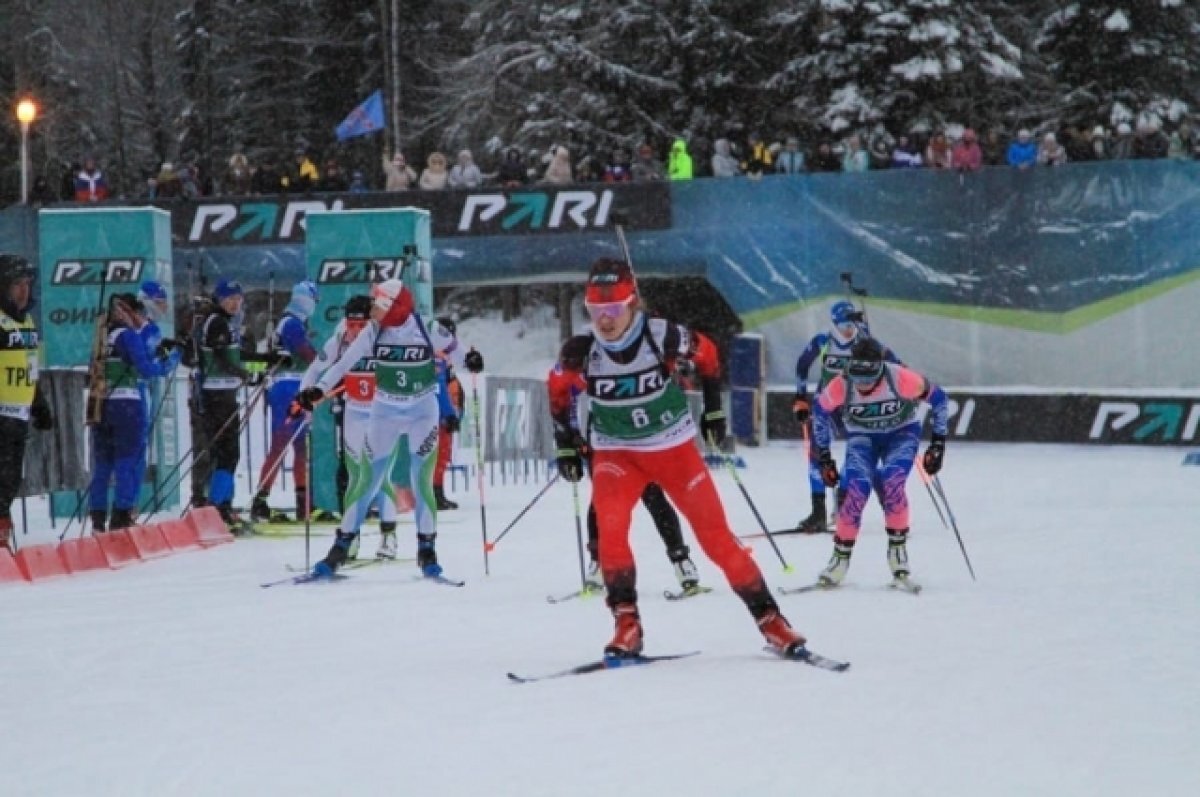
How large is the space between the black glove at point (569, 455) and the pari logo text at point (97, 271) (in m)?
9.27

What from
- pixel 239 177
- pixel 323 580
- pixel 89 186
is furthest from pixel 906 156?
pixel 323 580

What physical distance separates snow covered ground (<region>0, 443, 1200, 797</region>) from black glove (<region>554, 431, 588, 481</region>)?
85 centimetres

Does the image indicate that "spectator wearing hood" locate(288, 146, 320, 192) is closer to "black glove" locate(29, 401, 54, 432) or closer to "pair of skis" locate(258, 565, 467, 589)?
"black glove" locate(29, 401, 54, 432)

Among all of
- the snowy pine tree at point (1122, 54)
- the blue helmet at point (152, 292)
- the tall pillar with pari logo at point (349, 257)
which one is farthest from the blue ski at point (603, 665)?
the snowy pine tree at point (1122, 54)

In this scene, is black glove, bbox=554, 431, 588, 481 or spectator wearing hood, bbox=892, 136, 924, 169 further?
spectator wearing hood, bbox=892, 136, 924, 169

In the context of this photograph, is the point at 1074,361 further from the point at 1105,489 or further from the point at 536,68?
the point at 536,68

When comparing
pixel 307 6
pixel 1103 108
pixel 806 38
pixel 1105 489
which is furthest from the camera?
pixel 307 6

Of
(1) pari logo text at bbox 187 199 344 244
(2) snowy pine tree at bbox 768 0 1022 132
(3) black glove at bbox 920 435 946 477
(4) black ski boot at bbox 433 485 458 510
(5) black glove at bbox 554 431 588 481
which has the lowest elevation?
(4) black ski boot at bbox 433 485 458 510

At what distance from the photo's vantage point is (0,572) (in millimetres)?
11266

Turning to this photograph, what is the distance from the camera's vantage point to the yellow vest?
464 inches

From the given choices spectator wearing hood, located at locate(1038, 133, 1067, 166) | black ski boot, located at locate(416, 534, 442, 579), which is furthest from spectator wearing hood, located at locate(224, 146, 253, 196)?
black ski boot, located at locate(416, 534, 442, 579)

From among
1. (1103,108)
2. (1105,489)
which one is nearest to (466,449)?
(1105,489)

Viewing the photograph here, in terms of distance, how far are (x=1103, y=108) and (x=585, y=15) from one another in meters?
12.3

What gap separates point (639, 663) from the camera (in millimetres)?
7875
